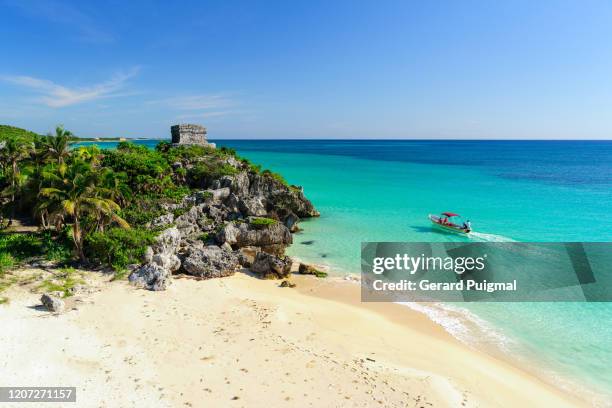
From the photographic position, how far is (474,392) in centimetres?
1016

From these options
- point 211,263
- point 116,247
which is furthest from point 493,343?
point 116,247

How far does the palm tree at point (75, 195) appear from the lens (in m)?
15.3

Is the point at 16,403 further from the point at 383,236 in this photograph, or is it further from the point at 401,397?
the point at 383,236

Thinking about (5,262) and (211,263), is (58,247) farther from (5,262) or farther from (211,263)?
(211,263)

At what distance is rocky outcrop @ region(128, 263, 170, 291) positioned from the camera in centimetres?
1477

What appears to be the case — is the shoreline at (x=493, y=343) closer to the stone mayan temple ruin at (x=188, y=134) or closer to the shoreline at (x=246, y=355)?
the shoreline at (x=246, y=355)

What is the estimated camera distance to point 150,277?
15.0 meters

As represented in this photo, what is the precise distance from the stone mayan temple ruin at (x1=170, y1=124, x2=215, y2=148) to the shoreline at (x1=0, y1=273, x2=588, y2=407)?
26.8 metres

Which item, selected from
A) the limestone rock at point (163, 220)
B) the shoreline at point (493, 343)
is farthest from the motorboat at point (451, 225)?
the limestone rock at point (163, 220)

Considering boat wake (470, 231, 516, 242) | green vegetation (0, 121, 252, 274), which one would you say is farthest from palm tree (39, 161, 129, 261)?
boat wake (470, 231, 516, 242)

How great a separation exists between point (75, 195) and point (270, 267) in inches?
377

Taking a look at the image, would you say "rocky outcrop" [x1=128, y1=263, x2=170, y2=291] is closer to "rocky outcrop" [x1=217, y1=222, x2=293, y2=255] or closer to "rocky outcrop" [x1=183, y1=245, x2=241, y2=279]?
"rocky outcrop" [x1=183, y1=245, x2=241, y2=279]

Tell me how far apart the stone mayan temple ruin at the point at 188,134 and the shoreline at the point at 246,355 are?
1055 inches

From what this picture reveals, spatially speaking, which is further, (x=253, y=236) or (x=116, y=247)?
(x=253, y=236)
